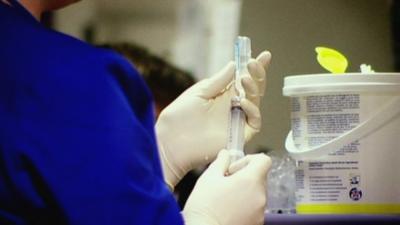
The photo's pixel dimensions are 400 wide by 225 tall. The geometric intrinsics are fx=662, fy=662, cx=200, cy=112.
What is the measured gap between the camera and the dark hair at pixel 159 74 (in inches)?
75.2

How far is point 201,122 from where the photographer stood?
118 cm

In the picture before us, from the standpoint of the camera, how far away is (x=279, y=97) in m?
1.82

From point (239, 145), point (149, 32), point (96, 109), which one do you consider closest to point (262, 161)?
point (239, 145)

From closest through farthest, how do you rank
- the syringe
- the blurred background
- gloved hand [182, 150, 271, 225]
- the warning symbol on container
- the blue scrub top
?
1. the blue scrub top
2. gloved hand [182, 150, 271, 225]
3. the syringe
4. the warning symbol on container
5. the blurred background

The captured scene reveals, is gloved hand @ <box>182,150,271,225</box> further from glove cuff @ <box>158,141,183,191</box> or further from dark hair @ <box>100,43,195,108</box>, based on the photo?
dark hair @ <box>100,43,195,108</box>

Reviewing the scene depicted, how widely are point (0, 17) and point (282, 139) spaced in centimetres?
114

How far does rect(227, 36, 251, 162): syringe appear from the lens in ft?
3.44

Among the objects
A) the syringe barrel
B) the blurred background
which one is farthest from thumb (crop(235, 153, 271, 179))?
the blurred background

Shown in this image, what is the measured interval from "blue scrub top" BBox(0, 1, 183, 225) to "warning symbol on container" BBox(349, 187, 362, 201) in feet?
1.66

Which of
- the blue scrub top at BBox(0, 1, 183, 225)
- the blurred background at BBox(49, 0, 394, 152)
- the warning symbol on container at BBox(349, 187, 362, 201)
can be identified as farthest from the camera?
the blurred background at BBox(49, 0, 394, 152)

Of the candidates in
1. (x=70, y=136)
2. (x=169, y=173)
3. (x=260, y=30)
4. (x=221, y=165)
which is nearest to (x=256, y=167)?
(x=221, y=165)

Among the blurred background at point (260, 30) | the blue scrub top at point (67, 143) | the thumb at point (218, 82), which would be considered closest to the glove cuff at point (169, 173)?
the thumb at point (218, 82)

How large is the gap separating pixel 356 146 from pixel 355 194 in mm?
84

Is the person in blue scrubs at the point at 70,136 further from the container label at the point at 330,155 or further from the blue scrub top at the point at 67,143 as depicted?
the container label at the point at 330,155
